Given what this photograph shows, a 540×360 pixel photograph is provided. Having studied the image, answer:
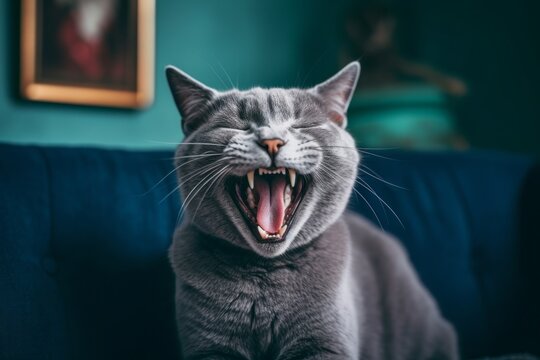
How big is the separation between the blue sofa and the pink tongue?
0.33 metres

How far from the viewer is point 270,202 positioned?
80cm

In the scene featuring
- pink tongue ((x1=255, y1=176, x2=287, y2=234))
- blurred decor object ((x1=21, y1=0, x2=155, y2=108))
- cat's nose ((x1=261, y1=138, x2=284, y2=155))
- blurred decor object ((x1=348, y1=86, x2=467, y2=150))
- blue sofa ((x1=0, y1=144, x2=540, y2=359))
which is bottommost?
blue sofa ((x1=0, y1=144, x2=540, y2=359))

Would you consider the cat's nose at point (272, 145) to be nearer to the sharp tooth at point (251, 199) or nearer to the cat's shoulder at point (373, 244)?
the sharp tooth at point (251, 199)

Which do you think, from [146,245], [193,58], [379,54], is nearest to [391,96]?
[379,54]

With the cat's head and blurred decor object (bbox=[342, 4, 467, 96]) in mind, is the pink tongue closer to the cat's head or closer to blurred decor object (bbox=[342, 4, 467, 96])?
the cat's head

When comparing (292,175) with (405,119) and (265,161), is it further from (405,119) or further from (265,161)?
(405,119)

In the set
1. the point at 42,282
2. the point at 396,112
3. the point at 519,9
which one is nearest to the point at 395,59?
the point at 396,112

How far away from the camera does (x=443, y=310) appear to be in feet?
4.25

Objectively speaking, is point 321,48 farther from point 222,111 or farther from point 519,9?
point 222,111

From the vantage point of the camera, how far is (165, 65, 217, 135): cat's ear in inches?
35.1

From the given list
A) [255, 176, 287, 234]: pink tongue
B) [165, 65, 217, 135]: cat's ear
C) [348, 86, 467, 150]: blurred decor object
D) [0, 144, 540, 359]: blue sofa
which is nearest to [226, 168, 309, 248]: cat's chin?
[255, 176, 287, 234]: pink tongue

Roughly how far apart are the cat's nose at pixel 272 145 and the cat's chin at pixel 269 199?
28 millimetres

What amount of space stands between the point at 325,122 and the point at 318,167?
0.35 feet

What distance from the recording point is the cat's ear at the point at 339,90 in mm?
914
